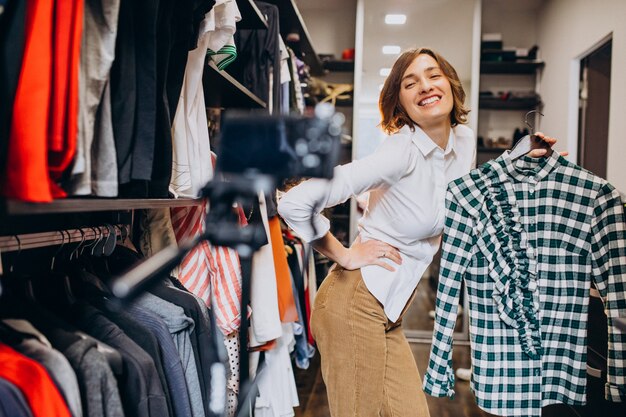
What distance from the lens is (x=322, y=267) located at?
3322 mm

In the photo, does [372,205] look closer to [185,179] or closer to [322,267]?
[185,179]

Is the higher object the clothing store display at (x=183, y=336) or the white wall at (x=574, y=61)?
the white wall at (x=574, y=61)

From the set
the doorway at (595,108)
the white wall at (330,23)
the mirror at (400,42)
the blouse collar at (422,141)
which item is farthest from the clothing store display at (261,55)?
the doorway at (595,108)

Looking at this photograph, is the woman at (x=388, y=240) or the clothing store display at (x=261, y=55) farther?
the clothing store display at (x=261, y=55)

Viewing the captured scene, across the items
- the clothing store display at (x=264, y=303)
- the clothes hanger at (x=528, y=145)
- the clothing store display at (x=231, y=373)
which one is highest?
the clothes hanger at (x=528, y=145)

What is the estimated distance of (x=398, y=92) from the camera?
140 centimetres

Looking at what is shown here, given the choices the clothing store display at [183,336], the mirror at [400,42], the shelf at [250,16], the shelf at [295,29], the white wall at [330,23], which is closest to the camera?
the clothing store display at [183,336]

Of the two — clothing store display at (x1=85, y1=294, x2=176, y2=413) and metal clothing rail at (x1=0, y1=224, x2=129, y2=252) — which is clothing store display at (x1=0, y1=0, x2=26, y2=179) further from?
clothing store display at (x1=85, y1=294, x2=176, y2=413)

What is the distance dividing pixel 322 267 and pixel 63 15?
271cm

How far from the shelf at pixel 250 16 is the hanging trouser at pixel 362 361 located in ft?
3.92

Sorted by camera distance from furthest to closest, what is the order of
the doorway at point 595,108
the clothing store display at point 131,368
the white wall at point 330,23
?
1. the white wall at point 330,23
2. the doorway at point 595,108
3. the clothing store display at point 131,368

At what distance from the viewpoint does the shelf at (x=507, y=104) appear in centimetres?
398

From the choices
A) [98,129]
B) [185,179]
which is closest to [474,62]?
[185,179]

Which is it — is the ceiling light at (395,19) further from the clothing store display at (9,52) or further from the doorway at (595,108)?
the clothing store display at (9,52)
